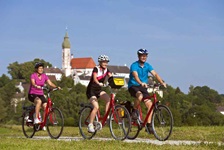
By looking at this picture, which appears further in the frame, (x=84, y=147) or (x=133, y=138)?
(x=133, y=138)

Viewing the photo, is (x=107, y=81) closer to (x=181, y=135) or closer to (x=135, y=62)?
(x=135, y=62)

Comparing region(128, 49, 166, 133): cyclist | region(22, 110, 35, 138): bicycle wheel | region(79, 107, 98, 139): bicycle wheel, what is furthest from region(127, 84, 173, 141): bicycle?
region(22, 110, 35, 138): bicycle wheel

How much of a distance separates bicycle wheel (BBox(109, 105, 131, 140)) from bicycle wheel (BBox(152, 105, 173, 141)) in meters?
0.61

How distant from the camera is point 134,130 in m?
12.3

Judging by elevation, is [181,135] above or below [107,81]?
below

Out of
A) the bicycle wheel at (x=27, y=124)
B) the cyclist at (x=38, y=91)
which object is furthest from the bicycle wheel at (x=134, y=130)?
the bicycle wheel at (x=27, y=124)

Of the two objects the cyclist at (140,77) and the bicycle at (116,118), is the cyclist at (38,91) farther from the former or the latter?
A: the cyclist at (140,77)

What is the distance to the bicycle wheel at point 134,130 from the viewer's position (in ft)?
39.3

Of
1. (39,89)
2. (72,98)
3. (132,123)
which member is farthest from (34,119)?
(72,98)

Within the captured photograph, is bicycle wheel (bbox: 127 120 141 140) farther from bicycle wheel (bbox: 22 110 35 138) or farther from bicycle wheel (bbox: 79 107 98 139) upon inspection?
bicycle wheel (bbox: 22 110 35 138)

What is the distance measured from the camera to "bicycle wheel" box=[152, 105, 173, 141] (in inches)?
450

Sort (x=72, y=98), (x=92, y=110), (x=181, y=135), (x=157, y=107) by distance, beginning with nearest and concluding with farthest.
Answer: (x=157, y=107) → (x=92, y=110) → (x=181, y=135) → (x=72, y=98)

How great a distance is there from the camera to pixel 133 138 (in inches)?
487

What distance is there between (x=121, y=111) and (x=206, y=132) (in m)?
3.41
